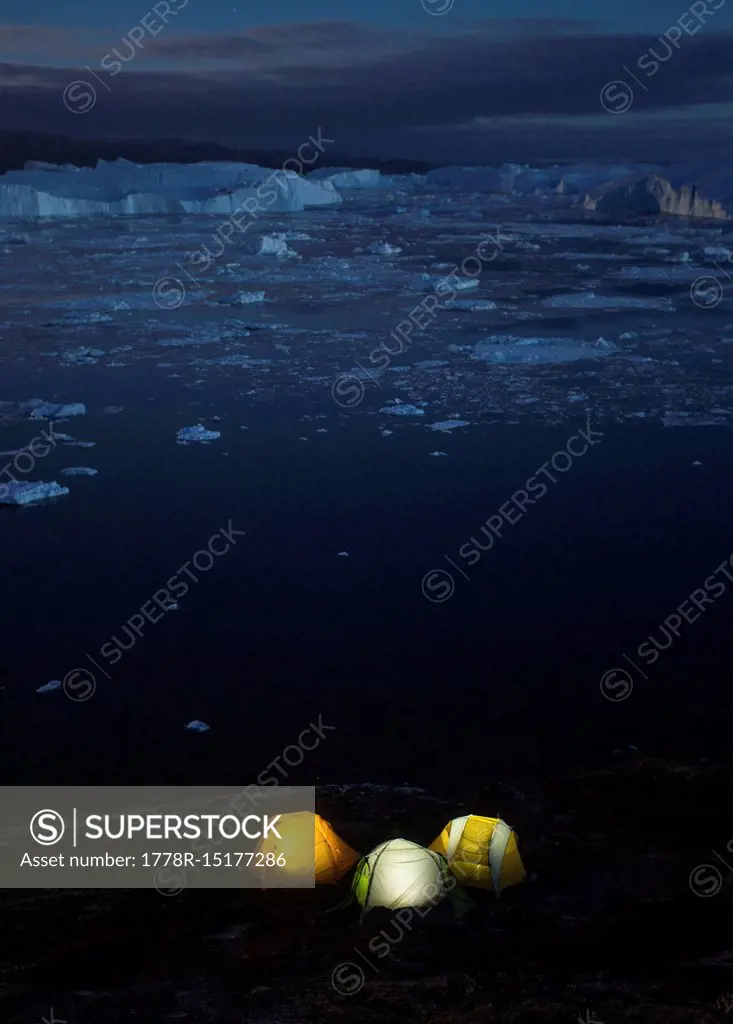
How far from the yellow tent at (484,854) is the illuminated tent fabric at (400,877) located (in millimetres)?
131

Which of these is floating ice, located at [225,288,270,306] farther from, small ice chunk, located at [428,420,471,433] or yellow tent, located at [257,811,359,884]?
yellow tent, located at [257,811,359,884]

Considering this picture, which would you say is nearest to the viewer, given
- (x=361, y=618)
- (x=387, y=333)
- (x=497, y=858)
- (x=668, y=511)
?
(x=497, y=858)

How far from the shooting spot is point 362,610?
8289 millimetres

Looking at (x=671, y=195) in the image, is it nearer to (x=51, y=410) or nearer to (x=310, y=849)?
(x=51, y=410)

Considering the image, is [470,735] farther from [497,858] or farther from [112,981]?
[112,981]

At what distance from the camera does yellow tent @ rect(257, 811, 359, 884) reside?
220 inches

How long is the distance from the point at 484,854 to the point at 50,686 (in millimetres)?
3281

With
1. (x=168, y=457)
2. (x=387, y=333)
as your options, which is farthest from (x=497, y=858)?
(x=387, y=333)

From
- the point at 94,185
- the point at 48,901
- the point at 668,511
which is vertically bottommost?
the point at 48,901

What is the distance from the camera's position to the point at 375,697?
23.7 ft

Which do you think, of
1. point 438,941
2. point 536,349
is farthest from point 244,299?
point 438,941

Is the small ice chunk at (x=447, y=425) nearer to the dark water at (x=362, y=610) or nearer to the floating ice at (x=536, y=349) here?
the dark water at (x=362, y=610)

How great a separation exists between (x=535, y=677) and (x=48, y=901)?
Result: 3.44m

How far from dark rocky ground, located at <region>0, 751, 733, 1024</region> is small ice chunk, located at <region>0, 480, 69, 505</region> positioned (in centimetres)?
534
